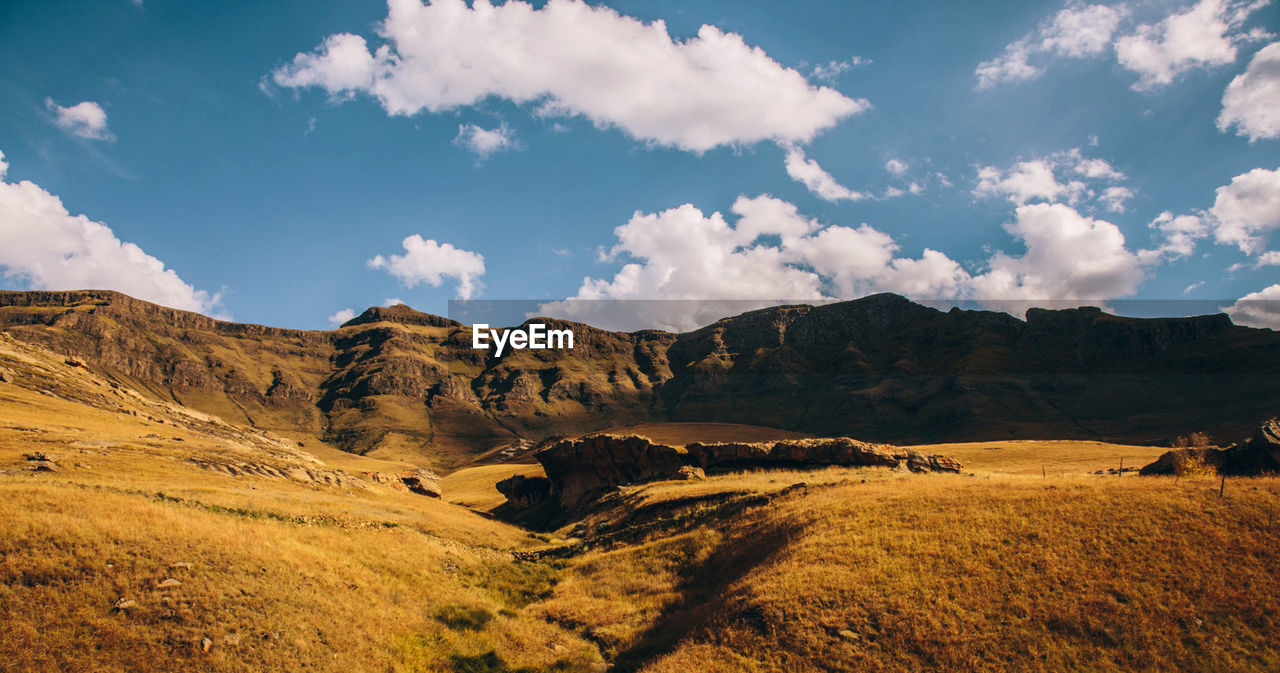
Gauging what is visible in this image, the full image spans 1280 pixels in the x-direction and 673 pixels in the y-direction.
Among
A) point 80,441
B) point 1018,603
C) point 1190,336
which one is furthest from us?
point 1190,336

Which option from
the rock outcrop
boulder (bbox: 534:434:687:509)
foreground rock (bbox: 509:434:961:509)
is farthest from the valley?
the rock outcrop

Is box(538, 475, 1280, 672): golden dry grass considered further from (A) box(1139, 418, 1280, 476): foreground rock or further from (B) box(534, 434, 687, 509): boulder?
(B) box(534, 434, 687, 509): boulder

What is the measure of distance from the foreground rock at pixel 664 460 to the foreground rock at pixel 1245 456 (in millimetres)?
12891

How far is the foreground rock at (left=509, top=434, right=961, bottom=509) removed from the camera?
42531mm

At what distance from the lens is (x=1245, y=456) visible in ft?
96.1

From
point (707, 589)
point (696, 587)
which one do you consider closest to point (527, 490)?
point (696, 587)

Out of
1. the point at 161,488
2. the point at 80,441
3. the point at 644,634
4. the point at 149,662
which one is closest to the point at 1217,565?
the point at 644,634

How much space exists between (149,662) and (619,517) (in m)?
30.2

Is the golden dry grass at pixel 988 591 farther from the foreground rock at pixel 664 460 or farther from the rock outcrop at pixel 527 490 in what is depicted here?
the rock outcrop at pixel 527 490

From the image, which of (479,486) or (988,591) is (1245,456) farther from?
(479,486)

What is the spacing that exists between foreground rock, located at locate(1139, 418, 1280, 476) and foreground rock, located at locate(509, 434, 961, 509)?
1289 centimetres

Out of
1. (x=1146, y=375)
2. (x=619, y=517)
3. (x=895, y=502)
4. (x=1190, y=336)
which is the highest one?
(x=1190, y=336)

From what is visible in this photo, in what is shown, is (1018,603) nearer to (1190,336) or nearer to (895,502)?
(895,502)

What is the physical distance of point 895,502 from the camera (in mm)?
23500
